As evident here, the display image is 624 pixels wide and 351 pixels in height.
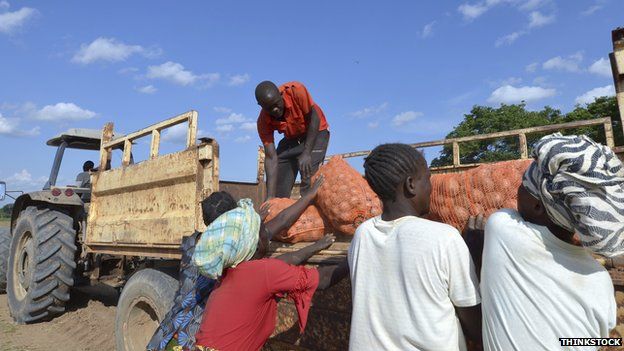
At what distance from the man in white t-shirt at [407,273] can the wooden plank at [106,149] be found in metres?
4.18

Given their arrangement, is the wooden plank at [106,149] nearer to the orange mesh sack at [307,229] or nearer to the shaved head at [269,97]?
the shaved head at [269,97]

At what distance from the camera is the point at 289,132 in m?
3.53

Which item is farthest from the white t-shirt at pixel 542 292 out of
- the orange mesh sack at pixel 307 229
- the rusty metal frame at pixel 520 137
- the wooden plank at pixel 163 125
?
the rusty metal frame at pixel 520 137

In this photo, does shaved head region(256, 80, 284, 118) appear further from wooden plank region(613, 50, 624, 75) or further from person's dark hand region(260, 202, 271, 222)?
wooden plank region(613, 50, 624, 75)

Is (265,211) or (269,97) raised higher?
(269,97)

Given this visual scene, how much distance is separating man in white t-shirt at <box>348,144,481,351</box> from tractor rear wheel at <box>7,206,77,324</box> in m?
4.85

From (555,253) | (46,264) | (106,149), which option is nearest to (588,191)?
(555,253)

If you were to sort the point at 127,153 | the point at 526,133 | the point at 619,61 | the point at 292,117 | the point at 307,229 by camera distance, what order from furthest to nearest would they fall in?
the point at 526,133
the point at 127,153
the point at 292,117
the point at 307,229
the point at 619,61

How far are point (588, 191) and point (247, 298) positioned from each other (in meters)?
1.29

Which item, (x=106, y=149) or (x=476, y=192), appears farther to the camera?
(x=106, y=149)

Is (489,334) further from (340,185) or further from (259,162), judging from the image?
(259,162)

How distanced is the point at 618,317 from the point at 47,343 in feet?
18.0

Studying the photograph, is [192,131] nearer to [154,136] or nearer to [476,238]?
[154,136]

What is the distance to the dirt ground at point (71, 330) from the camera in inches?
185
